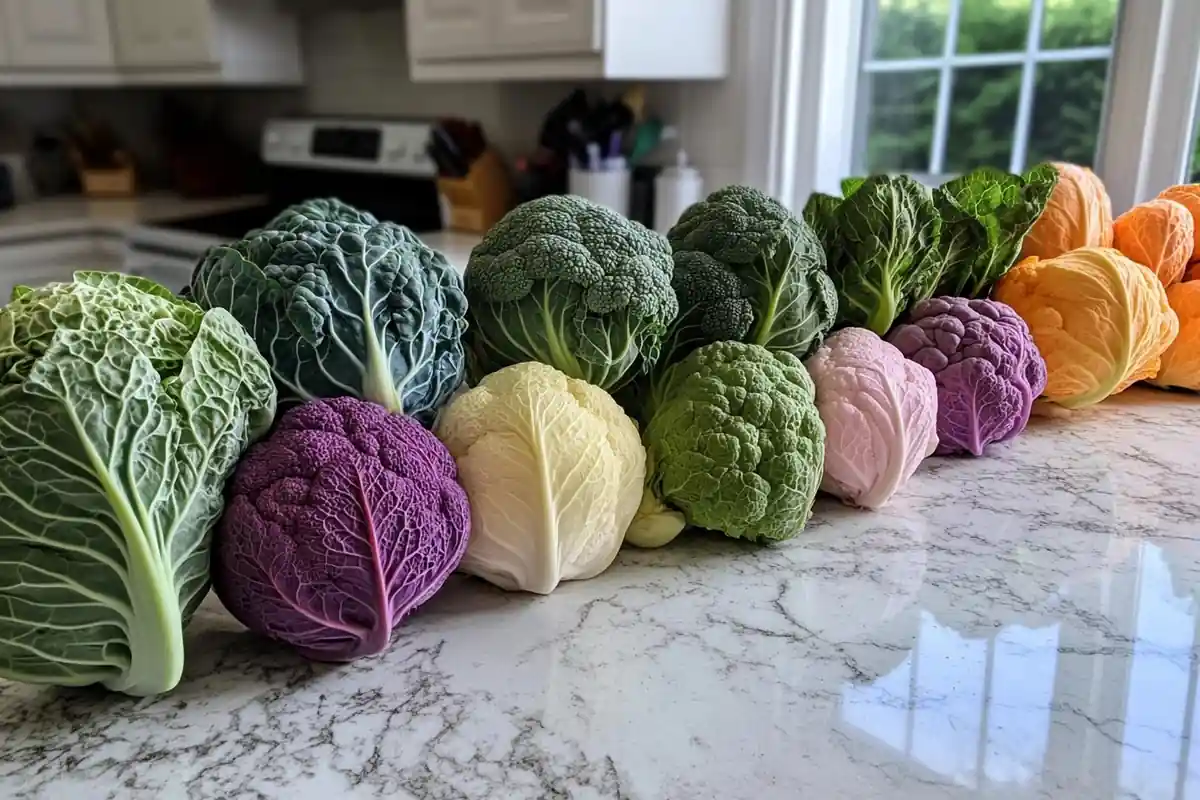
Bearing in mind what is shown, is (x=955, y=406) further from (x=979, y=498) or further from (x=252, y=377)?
(x=252, y=377)

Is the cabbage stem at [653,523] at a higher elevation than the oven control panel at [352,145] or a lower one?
lower

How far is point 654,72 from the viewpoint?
207cm

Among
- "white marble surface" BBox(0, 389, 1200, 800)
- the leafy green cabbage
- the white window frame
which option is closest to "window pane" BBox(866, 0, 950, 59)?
the white window frame

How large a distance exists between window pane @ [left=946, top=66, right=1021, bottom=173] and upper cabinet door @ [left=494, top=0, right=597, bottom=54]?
857 millimetres

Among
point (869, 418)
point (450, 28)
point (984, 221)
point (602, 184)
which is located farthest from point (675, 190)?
point (869, 418)

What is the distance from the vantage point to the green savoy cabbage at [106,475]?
1.70 feet

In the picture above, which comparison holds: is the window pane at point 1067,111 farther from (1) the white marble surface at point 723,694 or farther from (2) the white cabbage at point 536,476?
(2) the white cabbage at point 536,476

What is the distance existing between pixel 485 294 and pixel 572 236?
9 cm

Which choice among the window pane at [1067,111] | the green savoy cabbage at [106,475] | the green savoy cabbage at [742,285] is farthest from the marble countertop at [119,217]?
the green savoy cabbage at [106,475]

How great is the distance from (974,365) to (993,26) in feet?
4.60

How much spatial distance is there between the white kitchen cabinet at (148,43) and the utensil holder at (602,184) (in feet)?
4.03

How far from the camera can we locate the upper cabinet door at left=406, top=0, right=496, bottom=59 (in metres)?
2.17

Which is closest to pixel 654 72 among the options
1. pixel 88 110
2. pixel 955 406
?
pixel 955 406

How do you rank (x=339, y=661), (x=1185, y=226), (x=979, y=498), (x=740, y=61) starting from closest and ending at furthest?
(x=339, y=661) < (x=979, y=498) < (x=1185, y=226) < (x=740, y=61)
